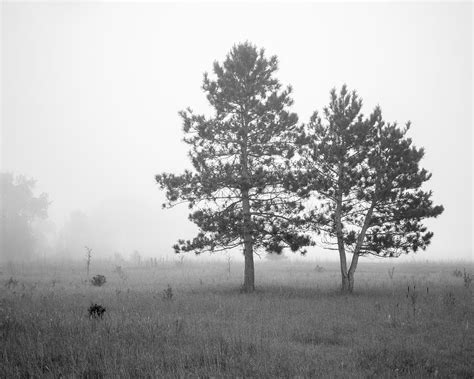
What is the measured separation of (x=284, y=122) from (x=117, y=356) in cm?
1313

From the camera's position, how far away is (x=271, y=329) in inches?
342

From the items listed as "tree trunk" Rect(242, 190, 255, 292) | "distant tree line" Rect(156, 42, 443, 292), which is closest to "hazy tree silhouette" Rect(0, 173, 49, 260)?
"distant tree line" Rect(156, 42, 443, 292)

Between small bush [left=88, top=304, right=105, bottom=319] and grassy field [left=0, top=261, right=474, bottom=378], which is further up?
small bush [left=88, top=304, right=105, bottom=319]

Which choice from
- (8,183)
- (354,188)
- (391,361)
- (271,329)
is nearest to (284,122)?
(354,188)

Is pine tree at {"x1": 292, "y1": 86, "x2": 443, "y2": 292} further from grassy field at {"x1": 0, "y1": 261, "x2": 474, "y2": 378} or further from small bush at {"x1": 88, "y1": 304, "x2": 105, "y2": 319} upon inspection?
small bush at {"x1": 88, "y1": 304, "x2": 105, "y2": 319}

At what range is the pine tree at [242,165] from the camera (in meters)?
16.0

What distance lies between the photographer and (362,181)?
627 inches

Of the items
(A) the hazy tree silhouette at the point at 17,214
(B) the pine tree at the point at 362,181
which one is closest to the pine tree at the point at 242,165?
(B) the pine tree at the point at 362,181

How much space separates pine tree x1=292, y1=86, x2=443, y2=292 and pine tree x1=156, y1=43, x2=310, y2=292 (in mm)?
1307

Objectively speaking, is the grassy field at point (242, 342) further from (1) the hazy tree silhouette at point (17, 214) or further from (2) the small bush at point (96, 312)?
(1) the hazy tree silhouette at point (17, 214)

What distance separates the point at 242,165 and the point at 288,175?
244 centimetres

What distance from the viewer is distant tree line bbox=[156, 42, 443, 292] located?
15797mm

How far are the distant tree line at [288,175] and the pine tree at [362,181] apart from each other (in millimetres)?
50

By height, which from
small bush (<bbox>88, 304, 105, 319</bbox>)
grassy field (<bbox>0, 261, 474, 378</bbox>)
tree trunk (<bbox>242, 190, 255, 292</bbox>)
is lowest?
grassy field (<bbox>0, 261, 474, 378</bbox>)
